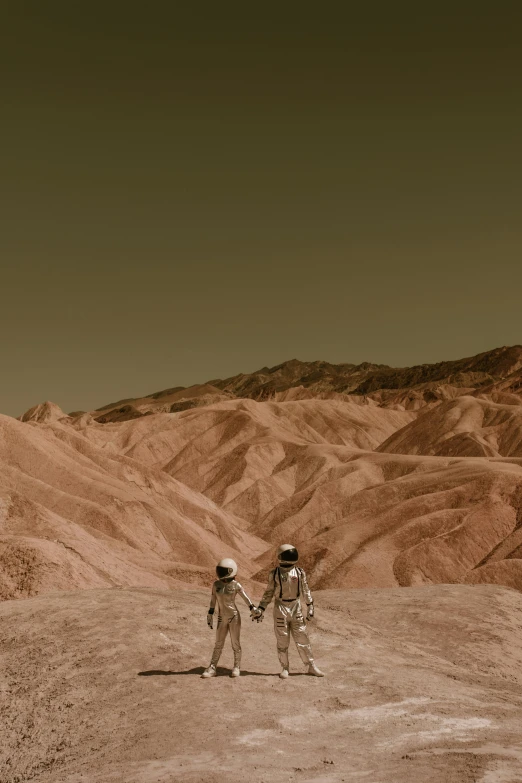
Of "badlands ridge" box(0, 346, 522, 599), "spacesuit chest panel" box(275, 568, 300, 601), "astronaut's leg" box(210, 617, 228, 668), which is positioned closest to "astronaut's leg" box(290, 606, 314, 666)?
"spacesuit chest panel" box(275, 568, 300, 601)

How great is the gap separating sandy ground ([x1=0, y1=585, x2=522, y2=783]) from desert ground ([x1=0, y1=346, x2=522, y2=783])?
36mm

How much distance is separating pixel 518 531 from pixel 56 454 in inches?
987

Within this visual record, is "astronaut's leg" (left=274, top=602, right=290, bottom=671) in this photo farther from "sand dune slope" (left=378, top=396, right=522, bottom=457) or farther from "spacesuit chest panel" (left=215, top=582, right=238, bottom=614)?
"sand dune slope" (left=378, top=396, right=522, bottom=457)

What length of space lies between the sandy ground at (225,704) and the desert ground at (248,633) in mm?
36

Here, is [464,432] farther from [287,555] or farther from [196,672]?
[196,672]

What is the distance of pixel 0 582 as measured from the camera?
2008cm

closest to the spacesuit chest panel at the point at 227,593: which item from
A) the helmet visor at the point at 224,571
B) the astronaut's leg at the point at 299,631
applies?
the helmet visor at the point at 224,571

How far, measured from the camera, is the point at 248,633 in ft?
45.1

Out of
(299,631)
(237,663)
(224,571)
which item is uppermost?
(224,571)

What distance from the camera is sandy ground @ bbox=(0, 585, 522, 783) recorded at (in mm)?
7711

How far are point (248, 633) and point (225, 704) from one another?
13.4ft

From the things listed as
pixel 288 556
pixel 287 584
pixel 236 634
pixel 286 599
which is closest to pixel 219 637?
pixel 236 634

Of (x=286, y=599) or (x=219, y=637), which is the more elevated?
(x=286, y=599)

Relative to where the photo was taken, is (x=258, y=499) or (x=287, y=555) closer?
(x=287, y=555)
